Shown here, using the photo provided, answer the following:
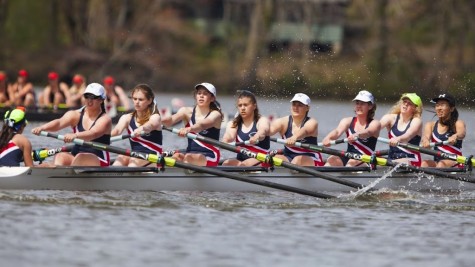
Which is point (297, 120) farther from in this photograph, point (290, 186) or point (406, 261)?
point (406, 261)

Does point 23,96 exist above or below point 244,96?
above

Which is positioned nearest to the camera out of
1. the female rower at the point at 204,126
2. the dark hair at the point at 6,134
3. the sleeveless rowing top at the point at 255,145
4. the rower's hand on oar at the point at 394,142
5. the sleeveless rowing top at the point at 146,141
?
the dark hair at the point at 6,134

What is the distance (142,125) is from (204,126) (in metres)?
0.96

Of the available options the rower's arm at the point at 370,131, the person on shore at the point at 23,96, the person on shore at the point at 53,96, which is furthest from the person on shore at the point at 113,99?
the rower's arm at the point at 370,131

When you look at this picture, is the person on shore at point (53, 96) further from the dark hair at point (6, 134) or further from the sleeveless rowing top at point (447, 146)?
the dark hair at point (6, 134)

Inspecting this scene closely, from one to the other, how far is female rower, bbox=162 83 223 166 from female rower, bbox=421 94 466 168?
3.18m

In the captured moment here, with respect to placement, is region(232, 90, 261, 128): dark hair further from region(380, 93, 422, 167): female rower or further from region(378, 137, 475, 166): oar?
region(378, 137, 475, 166): oar

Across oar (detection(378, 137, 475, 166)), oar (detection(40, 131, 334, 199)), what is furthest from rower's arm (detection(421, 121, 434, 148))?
oar (detection(40, 131, 334, 199))

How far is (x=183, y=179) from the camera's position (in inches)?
655

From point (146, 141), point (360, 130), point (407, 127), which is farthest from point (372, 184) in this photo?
point (146, 141)

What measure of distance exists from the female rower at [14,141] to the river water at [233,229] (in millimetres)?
412

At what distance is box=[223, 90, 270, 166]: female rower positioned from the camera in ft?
58.1

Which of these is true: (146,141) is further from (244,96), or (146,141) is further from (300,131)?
(300,131)

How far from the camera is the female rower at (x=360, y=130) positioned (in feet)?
59.5
